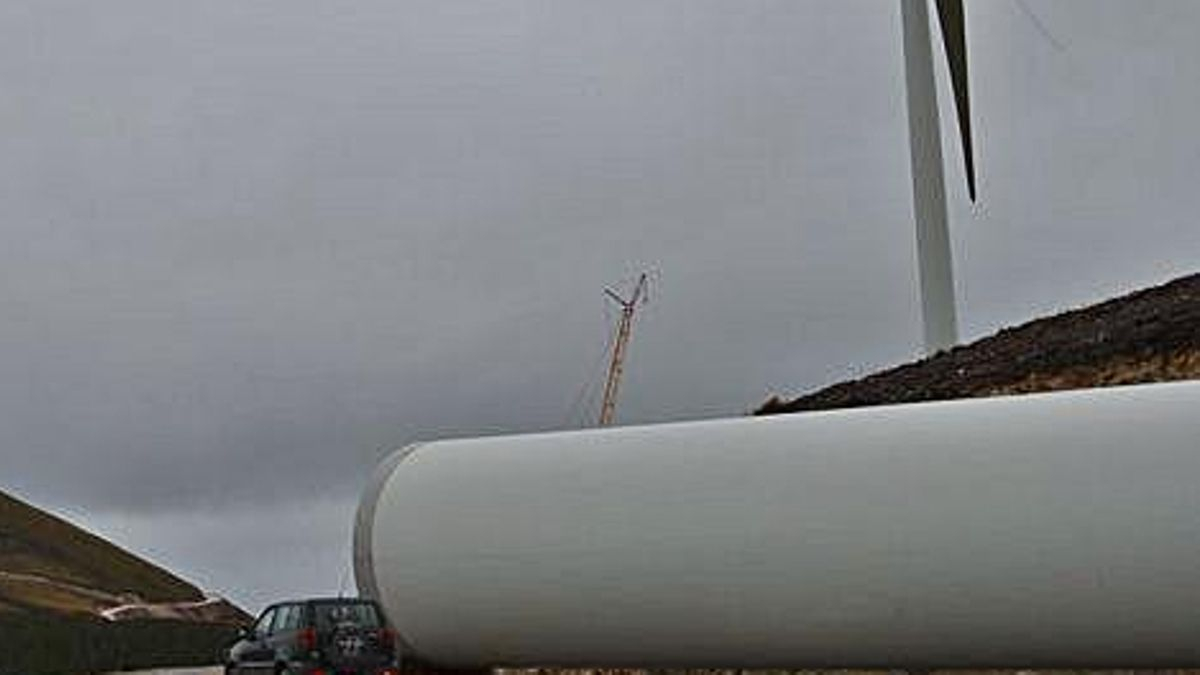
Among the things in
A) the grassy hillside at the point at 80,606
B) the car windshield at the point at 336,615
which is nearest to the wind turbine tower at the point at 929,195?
the car windshield at the point at 336,615

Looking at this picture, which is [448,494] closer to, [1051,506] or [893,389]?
[1051,506]

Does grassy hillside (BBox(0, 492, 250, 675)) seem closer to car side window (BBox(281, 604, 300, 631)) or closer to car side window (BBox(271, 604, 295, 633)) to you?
car side window (BBox(271, 604, 295, 633))

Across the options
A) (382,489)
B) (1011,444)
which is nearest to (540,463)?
(382,489)

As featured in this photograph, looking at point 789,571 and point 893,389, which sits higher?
point 893,389

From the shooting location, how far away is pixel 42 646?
5669 cm

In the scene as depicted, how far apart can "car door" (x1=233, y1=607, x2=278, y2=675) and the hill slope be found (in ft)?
34.0

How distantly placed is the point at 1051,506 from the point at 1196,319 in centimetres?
1612

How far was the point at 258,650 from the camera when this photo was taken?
20.7 m

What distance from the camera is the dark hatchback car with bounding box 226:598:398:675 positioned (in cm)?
1972

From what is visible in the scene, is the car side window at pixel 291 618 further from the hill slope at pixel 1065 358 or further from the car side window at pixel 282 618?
the hill slope at pixel 1065 358

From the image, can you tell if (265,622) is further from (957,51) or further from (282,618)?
(957,51)

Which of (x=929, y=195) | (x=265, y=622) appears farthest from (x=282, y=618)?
(x=929, y=195)

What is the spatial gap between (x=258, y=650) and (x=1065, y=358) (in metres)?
12.4

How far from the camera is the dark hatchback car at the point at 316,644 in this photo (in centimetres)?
1972
